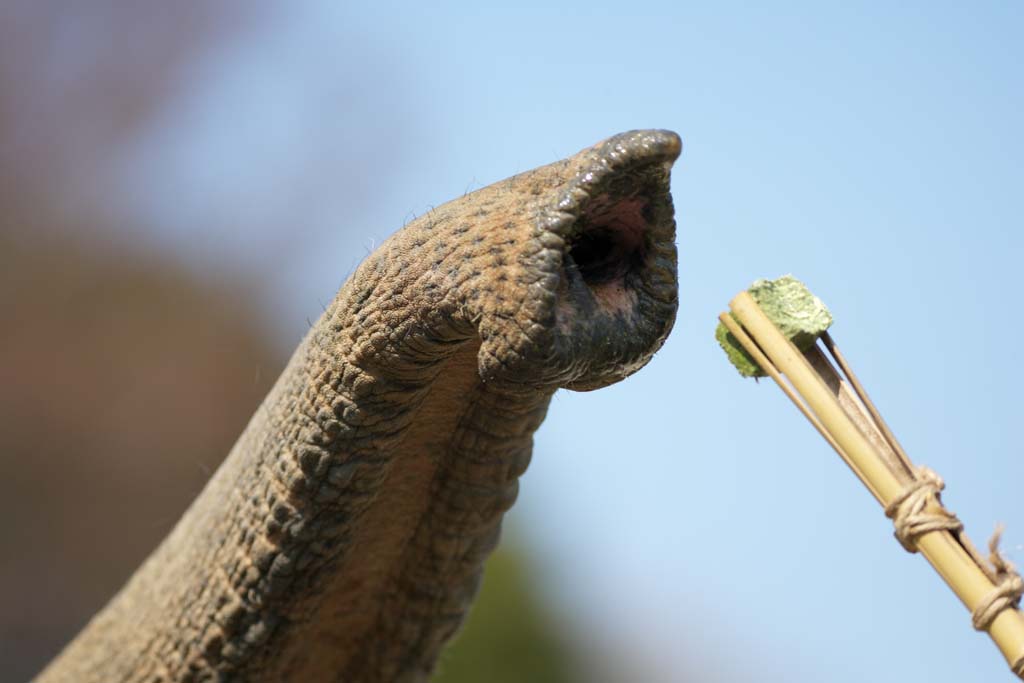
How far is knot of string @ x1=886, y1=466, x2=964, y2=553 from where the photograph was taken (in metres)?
1.03

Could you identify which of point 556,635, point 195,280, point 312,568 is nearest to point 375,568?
point 312,568

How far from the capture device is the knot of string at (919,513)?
1.03 m

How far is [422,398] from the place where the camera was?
110 centimetres

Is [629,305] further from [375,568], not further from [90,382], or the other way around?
[90,382]

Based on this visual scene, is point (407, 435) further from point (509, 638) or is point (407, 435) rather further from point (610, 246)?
point (509, 638)

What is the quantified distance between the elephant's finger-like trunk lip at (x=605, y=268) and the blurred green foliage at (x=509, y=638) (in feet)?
13.4

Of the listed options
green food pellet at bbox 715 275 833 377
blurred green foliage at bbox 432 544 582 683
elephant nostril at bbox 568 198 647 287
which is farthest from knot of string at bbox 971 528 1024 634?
blurred green foliage at bbox 432 544 582 683

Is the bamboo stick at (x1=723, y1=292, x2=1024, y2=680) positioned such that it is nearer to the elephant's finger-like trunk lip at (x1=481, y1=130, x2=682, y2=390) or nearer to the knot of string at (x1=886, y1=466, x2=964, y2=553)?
the knot of string at (x1=886, y1=466, x2=964, y2=553)

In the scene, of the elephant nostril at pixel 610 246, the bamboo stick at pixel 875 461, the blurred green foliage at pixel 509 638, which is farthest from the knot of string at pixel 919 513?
the blurred green foliage at pixel 509 638

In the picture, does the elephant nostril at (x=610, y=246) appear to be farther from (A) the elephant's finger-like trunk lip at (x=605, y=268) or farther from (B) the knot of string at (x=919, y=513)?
(B) the knot of string at (x=919, y=513)

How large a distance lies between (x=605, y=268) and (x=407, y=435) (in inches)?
11.9

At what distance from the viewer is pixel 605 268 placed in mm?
952

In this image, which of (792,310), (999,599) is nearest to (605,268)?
(792,310)

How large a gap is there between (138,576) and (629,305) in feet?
2.81
